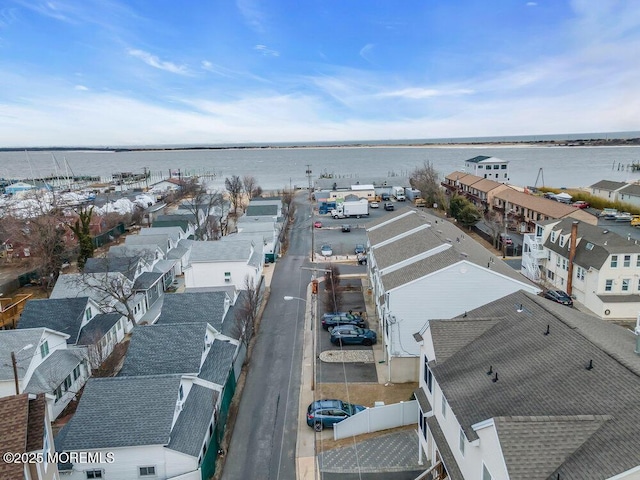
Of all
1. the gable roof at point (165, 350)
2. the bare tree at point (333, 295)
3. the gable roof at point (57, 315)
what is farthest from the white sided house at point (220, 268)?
the gable roof at point (165, 350)

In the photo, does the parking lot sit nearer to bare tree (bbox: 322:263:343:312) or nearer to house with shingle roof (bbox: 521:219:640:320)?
bare tree (bbox: 322:263:343:312)

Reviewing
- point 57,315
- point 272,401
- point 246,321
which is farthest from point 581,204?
point 57,315

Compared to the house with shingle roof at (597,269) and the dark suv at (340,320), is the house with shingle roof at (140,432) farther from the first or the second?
the house with shingle roof at (597,269)

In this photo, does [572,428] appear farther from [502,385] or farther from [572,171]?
[572,171]

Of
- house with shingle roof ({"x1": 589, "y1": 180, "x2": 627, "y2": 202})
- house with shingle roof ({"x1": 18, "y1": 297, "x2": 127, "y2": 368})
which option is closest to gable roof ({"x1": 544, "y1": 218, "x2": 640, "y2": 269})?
house with shingle roof ({"x1": 18, "y1": 297, "x2": 127, "y2": 368})

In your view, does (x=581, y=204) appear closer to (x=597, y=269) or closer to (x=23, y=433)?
(x=597, y=269)
